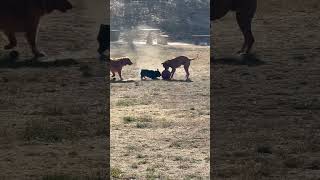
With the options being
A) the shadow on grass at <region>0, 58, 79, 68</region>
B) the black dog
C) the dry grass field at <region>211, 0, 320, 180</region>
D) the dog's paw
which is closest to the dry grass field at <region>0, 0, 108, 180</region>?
→ the shadow on grass at <region>0, 58, 79, 68</region>

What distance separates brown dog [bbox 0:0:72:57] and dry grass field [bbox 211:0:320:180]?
4.96 metres

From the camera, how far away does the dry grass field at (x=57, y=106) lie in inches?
297

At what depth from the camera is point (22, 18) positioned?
46.3 ft

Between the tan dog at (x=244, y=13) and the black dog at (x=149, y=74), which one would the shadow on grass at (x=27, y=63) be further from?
the tan dog at (x=244, y=13)

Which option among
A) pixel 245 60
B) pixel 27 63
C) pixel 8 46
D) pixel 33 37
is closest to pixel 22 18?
pixel 33 37

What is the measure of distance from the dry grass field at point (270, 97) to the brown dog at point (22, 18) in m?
4.96

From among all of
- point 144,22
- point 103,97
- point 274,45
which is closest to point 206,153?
point 103,97

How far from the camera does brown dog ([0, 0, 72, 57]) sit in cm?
1403

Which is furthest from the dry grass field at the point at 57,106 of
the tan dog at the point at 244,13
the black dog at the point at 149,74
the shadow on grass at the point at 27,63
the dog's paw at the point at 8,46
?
the tan dog at the point at 244,13

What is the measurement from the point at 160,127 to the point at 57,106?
9.30ft

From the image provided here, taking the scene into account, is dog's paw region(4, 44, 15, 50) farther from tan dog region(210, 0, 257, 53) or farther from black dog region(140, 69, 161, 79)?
tan dog region(210, 0, 257, 53)

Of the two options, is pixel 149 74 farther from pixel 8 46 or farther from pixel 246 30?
pixel 8 46

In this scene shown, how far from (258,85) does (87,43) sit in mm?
5028

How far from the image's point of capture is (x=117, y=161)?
7777 mm
